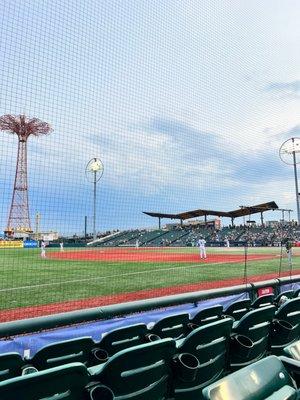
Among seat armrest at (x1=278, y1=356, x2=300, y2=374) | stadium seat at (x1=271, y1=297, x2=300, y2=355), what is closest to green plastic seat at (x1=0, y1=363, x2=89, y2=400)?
seat armrest at (x1=278, y1=356, x2=300, y2=374)

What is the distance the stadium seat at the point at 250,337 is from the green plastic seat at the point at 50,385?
1676mm

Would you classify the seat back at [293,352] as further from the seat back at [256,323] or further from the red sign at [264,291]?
the red sign at [264,291]

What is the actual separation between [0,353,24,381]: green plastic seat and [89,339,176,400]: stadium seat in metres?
0.58

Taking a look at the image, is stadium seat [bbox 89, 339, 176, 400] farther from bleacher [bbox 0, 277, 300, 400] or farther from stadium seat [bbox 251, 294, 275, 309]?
stadium seat [bbox 251, 294, 275, 309]

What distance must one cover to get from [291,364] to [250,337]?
1295 mm

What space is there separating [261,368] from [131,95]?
721 cm

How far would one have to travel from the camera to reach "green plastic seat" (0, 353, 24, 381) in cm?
275

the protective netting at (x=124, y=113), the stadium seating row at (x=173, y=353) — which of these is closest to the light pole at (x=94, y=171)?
the protective netting at (x=124, y=113)

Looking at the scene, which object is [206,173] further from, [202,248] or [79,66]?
[202,248]

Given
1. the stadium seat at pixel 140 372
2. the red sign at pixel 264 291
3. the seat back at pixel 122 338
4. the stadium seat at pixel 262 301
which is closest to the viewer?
the stadium seat at pixel 140 372

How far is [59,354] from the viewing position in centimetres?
296

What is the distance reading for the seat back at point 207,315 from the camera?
4.30 meters

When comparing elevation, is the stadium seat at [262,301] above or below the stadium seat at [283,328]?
above

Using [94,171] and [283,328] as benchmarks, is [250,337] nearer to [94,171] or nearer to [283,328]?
[283,328]
